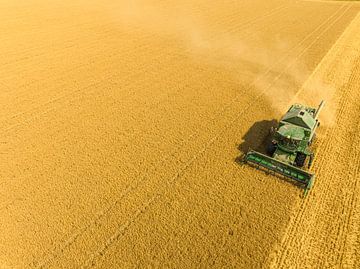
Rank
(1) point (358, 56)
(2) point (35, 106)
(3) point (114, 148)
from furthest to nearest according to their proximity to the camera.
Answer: (1) point (358, 56) → (2) point (35, 106) → (3) point (114, 148)

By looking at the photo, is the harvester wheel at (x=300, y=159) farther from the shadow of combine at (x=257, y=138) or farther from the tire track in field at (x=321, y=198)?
the shadow of combine at (x=257, y=138)

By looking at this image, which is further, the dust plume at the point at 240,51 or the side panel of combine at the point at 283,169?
the dust plume at the point at 240,51

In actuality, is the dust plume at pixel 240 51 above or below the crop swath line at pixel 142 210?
above

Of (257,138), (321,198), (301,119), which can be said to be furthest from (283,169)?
(257,138)

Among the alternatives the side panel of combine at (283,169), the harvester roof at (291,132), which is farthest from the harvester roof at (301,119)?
the side panel of combine at (283,169)

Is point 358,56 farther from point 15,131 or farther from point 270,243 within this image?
point 15,131

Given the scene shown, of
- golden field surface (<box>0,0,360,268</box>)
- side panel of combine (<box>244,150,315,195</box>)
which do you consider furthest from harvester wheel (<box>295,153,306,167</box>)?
golden field surface (<box>0,0,360,268</box>)

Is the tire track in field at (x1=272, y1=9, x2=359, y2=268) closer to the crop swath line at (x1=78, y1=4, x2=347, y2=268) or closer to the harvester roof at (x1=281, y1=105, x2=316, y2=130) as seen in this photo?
the harvester roof at (x1=281, y1=105, x2=316, y2=130)

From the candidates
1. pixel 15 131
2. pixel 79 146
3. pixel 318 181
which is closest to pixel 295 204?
pixel 318 181
